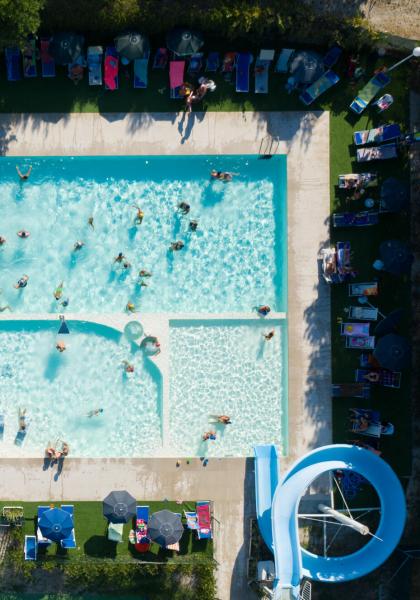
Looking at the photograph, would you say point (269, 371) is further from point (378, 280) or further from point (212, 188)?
point (212, 188)

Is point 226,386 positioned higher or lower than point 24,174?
lower

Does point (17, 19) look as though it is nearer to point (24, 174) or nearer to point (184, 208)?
point (24, 174)

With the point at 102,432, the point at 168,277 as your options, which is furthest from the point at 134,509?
the point at 168,277

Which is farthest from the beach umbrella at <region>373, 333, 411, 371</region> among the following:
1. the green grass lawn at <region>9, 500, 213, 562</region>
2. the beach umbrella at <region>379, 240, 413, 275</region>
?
the green grass lawn at <region>9, 500, 213, 562</region>

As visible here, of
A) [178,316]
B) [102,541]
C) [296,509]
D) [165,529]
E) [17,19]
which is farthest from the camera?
[178,316]

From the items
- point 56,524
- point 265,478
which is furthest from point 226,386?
point 56,524

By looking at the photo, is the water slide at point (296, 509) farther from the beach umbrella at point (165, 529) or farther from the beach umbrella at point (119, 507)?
the beach umbrella at point (119, 507)

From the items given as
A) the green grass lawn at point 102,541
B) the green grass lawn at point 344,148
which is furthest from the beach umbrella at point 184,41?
the green grass lawn at point 102,541
